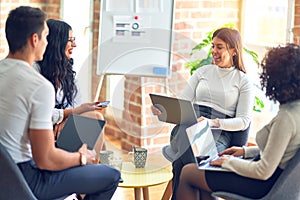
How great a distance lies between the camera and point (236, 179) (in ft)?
8.10

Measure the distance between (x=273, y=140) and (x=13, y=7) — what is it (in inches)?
127

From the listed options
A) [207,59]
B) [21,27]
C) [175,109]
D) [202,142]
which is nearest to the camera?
[21,27]

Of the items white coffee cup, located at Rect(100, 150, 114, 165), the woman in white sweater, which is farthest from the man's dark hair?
the woman in white sweater

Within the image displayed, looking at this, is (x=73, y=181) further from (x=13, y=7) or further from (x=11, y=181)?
(x=13, y=7)

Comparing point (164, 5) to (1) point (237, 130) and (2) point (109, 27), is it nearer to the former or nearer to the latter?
(2) point (109, 27)

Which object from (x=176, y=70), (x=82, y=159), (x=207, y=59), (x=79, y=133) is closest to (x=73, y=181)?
(x=82, y=159)

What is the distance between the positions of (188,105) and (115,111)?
1.59 meters

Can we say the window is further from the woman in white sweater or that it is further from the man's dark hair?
the man's dark hair

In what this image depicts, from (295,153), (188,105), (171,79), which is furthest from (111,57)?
(295,153)

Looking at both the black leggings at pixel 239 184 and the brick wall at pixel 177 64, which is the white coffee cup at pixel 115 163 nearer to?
the black leggings at pixel 239 184

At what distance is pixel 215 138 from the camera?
317 centimetres

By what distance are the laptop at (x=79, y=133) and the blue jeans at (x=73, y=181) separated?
13cm

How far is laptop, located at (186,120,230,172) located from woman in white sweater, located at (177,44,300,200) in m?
0.15

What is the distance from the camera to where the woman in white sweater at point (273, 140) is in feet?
7.46
